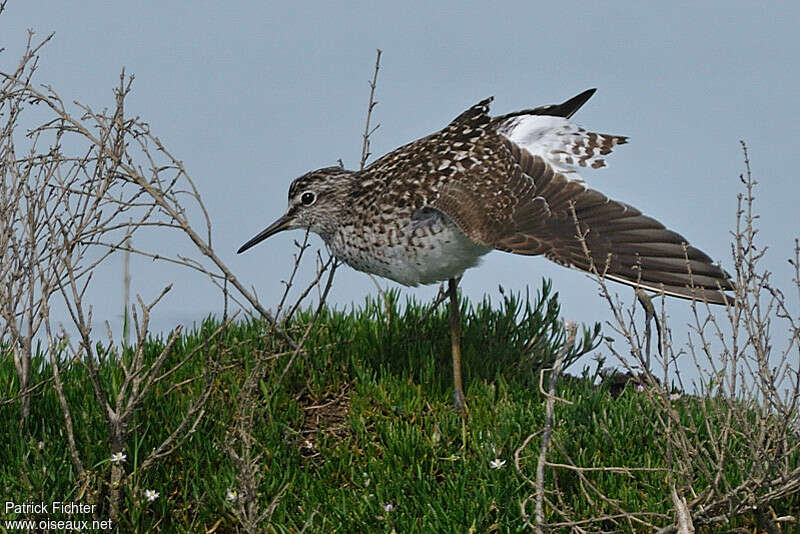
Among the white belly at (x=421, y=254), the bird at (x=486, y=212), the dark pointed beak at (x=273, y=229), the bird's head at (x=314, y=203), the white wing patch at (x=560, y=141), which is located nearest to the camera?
the bird at (x=486, y=212)

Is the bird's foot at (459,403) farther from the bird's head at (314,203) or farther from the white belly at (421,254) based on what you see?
the bird's head at (314,203)

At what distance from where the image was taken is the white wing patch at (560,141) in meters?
6.77

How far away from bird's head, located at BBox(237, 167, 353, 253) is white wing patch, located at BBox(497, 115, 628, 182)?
4.05 feet

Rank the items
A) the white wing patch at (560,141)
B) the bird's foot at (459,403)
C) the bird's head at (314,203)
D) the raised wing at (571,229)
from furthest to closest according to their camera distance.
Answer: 1. the bird's head at (314,203)
2. the white wing patch at (560,141)
3. the bird's foot at (459,403)
4. the raised wing at (571,229)

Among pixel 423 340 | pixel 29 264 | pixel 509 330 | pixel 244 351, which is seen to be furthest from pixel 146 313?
pixel 509 330

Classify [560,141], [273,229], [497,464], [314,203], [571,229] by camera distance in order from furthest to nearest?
[273,229] → [314,203] → [560,141] → [571,229] → [497,464]

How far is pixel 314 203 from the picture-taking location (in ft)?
23.7

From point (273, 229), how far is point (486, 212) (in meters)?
1.89

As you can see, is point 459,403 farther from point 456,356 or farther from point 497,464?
point 497,464

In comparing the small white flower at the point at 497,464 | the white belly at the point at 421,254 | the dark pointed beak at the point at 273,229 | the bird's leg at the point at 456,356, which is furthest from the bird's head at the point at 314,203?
the small white flower at the point at 497,464

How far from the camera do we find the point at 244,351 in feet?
24.4

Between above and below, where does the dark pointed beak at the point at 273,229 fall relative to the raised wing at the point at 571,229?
above

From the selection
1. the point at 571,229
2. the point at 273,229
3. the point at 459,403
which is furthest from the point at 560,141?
the point at 273,229

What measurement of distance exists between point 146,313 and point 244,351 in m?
1.96
